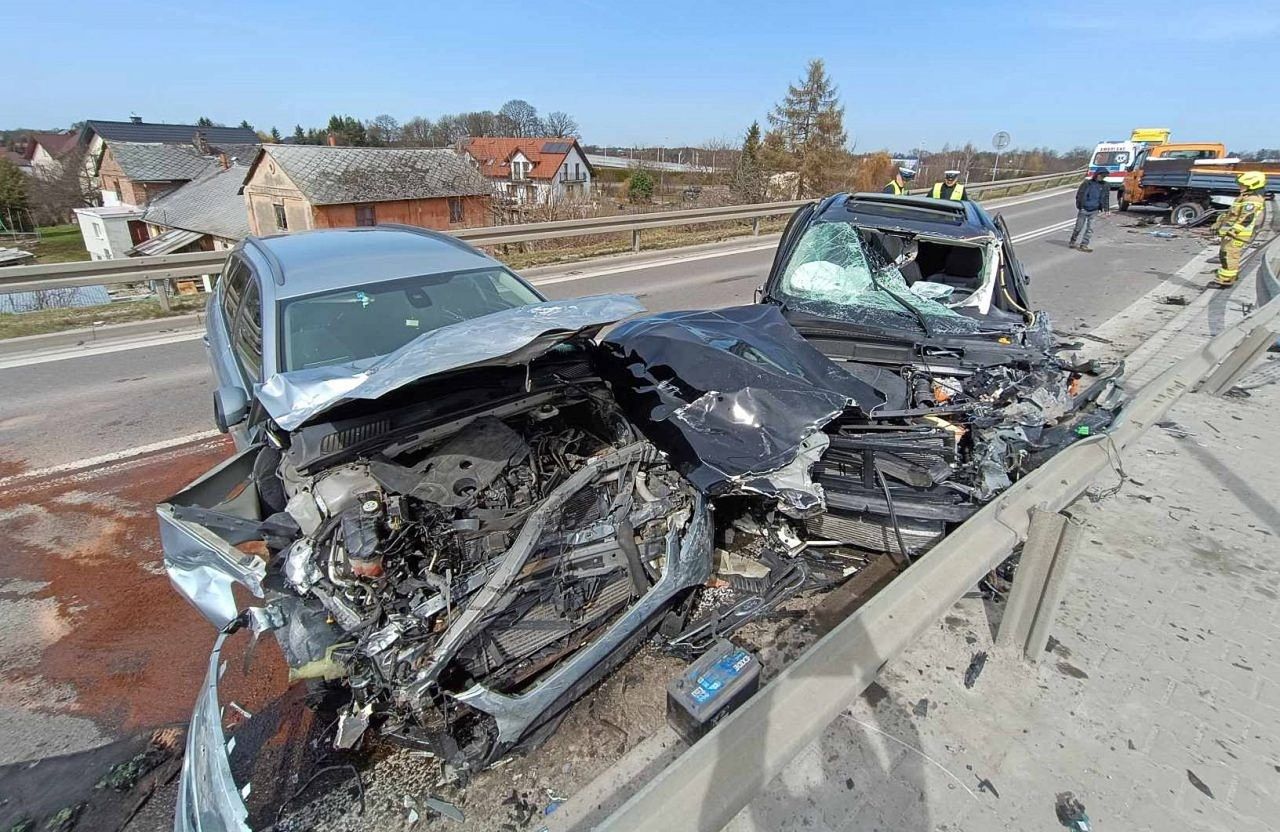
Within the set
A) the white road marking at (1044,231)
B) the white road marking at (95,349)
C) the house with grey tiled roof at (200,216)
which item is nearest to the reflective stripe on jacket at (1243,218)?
the white road marking at (1044,231)

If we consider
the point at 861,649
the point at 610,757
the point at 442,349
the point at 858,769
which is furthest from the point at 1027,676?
the point at 442,349

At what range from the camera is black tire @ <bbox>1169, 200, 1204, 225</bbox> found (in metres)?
18.0

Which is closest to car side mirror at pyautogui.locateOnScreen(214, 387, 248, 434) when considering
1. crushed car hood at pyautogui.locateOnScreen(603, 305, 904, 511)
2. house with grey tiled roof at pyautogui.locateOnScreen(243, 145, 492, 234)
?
crushed car hood at pyautogui.locateOnScreen(603, 305, 904, 511)

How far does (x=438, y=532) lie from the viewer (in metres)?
2.50

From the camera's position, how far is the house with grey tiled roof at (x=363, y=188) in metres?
30.3

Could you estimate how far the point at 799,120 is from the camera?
100ft

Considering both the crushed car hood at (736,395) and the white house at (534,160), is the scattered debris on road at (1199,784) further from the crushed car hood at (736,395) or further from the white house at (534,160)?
the white house at (534,160)

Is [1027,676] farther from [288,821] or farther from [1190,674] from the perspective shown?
[288,821]

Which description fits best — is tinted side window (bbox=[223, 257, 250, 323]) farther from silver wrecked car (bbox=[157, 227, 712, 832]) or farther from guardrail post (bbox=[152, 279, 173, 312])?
guardrail post (bbox=[152, 279, 173, 312])

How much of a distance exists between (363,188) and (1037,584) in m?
34.5

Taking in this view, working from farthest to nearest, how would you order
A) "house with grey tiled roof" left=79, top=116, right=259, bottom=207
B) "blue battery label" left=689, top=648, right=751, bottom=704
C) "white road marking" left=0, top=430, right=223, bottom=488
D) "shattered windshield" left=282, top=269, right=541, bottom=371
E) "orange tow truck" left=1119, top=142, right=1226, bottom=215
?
"house with grey tiled roof" left=79, top=116, right=259, bottom=207
"orange tow truck" left=1119, top=142, right=1226, bottom=215
"white road marking" left=0, top=430, right=223, bottom=488
"shattered windshield" left=282, top=269, right=541, bottom=371
"blue battery label" left=689, top=648, right=751, bottom=704

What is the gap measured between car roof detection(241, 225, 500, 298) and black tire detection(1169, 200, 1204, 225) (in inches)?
889

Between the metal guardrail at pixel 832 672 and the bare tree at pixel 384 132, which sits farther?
the bare tree at pixel 384 132

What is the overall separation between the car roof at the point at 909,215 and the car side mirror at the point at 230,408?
14.2 feet
